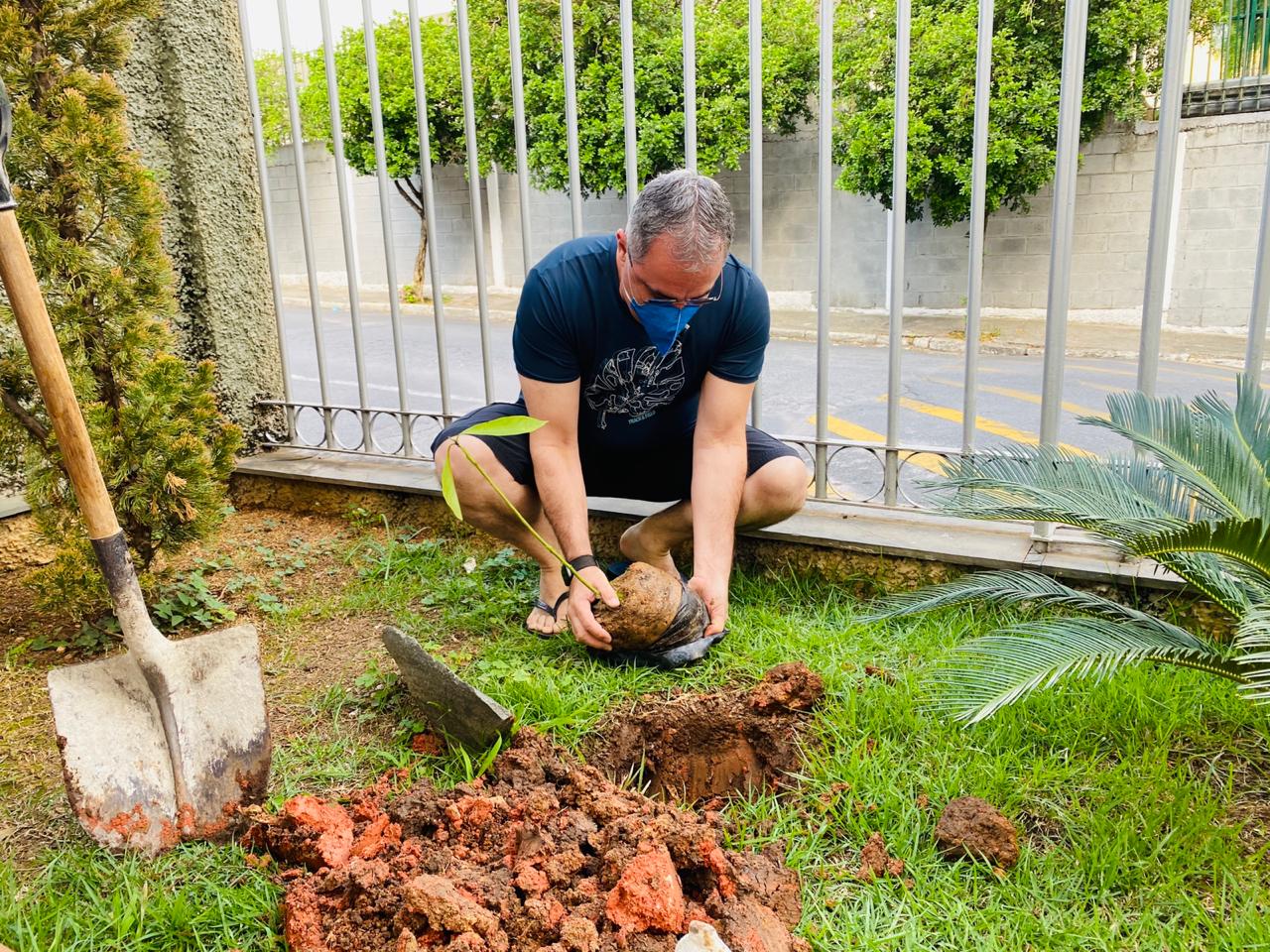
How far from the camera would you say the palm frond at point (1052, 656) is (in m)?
1.87

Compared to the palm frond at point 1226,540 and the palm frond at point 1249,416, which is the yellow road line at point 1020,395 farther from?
the palm frond at point 1226,540

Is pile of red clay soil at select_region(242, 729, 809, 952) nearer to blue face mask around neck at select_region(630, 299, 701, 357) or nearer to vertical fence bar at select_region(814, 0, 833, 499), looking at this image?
blue face mask around neck at select_region(630, 299, 701, 357)

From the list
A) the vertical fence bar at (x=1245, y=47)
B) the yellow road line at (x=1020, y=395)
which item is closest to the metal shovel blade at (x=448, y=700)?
the yellow road line at (x=1020, y=395)

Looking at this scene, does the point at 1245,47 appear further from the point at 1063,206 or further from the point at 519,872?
the point at 519,872

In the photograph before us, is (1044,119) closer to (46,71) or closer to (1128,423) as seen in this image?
(1128,423)

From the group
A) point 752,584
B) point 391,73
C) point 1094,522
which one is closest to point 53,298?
point 752,584

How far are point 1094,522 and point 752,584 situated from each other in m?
1.15

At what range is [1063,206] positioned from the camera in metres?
2.60

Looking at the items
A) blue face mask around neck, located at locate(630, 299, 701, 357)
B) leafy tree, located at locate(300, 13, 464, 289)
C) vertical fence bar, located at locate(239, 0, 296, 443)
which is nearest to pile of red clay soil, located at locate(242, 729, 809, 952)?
blue face mask around neck, located at locate(630, 299, 701, 357)

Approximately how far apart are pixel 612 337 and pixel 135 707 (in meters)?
1.48

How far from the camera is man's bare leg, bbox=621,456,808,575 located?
275 cm

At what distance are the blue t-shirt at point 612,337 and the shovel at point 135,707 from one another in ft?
3.46

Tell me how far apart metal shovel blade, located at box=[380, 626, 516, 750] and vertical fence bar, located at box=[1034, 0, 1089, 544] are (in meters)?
1.73

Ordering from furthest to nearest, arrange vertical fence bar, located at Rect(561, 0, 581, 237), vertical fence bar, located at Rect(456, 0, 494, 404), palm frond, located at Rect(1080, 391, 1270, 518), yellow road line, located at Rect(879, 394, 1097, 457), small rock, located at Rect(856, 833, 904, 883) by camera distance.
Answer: yellow road line, located at Rect(879, 394, 1097, 457) < vertical fence bar, located at Rect(456, 0, 494, 404) < vertical fence bar, located at Rect(561, 0, 581, 237) < palm frond, located at Rect(1080, 391, 1270, 518) < small rock, located at Rect(856, 833, 904, 883)
